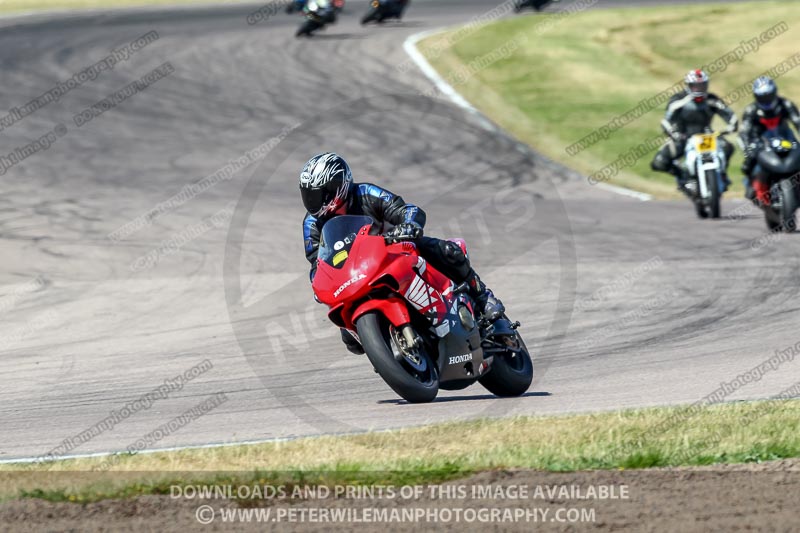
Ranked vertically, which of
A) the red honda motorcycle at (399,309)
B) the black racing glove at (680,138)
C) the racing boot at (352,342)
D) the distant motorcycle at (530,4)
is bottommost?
the distant motorcycle at (530,4)

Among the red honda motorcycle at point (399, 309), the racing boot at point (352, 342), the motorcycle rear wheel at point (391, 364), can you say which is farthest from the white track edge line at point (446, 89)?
the motorcycle rear wheel at point (391, 364)

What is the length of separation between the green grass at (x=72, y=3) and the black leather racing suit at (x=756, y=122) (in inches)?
1050

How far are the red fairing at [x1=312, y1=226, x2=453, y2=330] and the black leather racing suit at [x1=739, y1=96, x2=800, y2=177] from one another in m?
10.1

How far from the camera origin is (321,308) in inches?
536

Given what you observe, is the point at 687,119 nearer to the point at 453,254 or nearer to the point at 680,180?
the point at 680,180

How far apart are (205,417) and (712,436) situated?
141 inches

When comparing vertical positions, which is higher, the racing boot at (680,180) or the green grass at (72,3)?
the racing boot at (680,180)

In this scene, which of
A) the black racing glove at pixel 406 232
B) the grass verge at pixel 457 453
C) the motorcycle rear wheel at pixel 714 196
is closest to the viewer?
the grass verge at pixel 457 453

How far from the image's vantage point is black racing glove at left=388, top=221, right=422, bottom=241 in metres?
7.92

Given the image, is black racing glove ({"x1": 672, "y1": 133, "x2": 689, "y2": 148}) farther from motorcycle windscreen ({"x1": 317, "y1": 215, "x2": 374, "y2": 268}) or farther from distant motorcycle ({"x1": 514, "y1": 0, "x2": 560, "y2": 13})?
distant motorcycle ({"x1": 514, "y1": 0, "x2": 560, "y2": 13})

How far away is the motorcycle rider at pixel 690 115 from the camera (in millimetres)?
18453

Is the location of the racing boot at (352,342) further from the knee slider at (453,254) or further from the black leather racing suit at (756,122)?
the black leather racing suit at (756,122)

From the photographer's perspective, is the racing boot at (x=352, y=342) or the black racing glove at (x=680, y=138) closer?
the racing boot at (x=352, y=342)

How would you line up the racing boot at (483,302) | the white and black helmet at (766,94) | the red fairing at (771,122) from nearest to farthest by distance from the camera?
the racing boot at (483,302) → the white and black helmet at (766,94) → the red fairing at (771,122)
